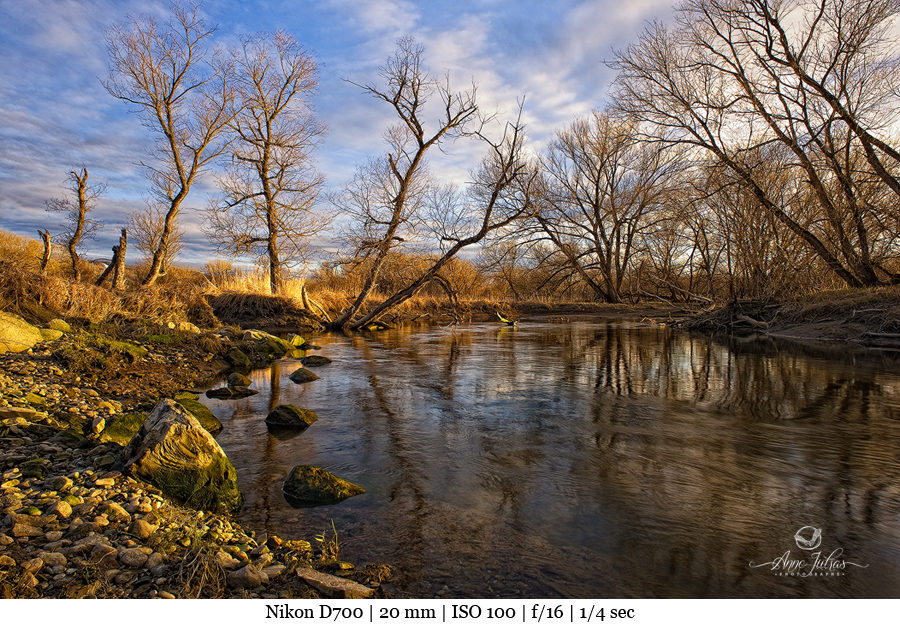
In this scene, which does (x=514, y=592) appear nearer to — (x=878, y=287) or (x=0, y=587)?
(x=0, y=587)

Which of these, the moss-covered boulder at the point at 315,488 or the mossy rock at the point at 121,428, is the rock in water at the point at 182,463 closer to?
the moss-covered boulder at the point at 315,488

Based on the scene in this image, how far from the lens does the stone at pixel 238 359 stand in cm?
935

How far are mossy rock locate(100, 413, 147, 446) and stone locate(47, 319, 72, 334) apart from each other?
15.1 ft

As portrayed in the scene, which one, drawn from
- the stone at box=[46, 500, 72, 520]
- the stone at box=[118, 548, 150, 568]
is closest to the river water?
the stone at box=[118, 548, 150, 568]

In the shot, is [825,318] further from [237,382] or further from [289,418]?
[237,382]

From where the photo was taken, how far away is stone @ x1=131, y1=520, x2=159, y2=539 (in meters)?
2.45

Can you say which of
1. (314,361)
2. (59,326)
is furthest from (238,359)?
(59,326)

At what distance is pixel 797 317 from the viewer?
13836 millimetres

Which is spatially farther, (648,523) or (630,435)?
(630,435)

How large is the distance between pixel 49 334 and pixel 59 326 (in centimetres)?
68

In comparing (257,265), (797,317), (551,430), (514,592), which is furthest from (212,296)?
(797,317)

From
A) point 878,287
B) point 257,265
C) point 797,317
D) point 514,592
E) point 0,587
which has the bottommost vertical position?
point 514,592

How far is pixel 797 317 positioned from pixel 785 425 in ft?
36.4

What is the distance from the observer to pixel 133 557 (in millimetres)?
2225
